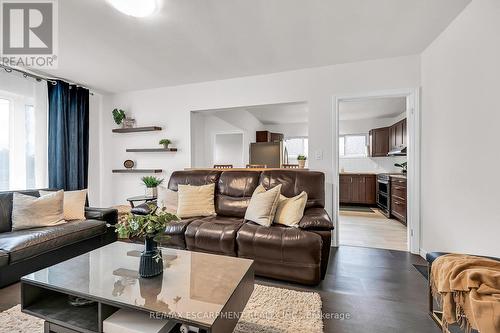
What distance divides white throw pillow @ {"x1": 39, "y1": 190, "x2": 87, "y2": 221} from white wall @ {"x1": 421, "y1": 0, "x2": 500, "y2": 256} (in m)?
4.17

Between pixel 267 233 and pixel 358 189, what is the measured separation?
16.0 ft

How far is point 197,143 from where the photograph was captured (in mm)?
4344

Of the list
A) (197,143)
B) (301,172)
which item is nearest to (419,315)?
(301,172)

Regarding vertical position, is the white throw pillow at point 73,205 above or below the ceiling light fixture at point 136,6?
below

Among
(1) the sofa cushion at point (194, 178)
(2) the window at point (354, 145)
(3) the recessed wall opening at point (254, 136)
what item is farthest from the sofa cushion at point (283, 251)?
(2) the window at point (354, 145)

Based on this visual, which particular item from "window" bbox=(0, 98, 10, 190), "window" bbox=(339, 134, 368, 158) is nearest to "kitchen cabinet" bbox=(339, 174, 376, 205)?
"window" bbox=(339, 134, 368, 158)

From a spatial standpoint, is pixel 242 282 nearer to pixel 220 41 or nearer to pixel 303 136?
pixel 220 41

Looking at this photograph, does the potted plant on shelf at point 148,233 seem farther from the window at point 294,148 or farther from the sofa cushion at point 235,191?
the window at point 294,148

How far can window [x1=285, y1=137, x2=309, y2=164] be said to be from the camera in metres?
7.40

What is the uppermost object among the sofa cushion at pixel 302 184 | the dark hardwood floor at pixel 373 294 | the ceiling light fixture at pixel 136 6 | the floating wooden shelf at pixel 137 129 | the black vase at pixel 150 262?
the ceiling light fixture at pixel 136 6

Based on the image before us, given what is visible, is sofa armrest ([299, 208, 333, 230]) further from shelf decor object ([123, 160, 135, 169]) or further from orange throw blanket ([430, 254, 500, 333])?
shelf decor object ([123, 160, 135, 169])

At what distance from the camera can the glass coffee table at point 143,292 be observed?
1.13 meters

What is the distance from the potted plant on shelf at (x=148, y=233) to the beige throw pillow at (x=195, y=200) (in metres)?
1.44

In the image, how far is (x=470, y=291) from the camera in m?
1.13
